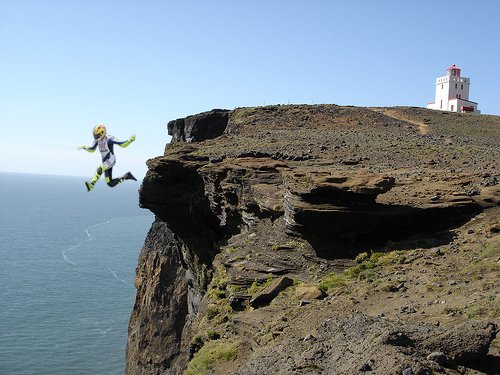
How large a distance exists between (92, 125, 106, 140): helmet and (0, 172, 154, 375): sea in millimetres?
41088

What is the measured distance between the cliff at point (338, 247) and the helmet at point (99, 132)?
6.24 meters

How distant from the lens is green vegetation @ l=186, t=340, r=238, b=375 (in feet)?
40.7

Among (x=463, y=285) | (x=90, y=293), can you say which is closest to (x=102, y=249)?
(x=90, y=293)

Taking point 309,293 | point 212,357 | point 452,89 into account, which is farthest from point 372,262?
point 452,89

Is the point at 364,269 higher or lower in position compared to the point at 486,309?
lower

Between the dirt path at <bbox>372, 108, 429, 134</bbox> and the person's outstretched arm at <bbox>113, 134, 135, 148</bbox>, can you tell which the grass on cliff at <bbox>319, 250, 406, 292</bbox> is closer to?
the person's outstretched arm at <bbox>113, 134, 135, 148</bbox>

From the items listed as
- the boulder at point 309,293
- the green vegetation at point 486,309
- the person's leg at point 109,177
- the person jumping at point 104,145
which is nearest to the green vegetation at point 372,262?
the boulder at point 309,293

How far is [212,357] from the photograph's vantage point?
501 inches

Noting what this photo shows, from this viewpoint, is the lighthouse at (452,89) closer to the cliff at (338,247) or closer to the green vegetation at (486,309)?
the cliff at (338,247)

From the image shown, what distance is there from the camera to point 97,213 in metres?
181

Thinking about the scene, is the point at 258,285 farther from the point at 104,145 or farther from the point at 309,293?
the point at 104,145

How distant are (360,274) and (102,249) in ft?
320

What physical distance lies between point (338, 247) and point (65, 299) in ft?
206

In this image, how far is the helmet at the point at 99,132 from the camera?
1748 cm
